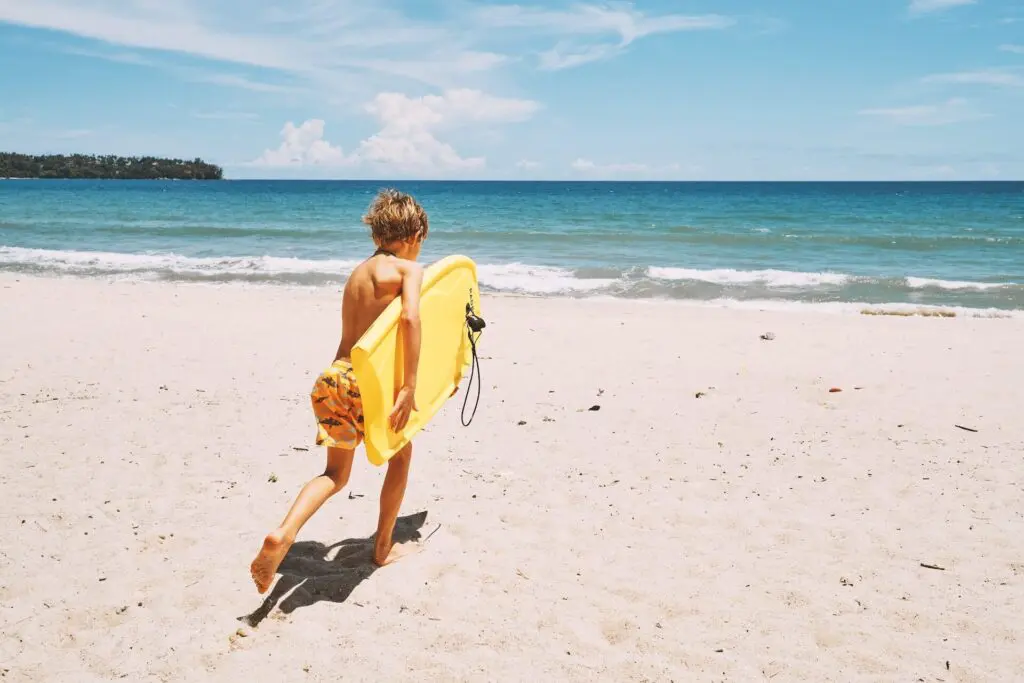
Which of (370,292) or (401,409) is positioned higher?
(370,292)

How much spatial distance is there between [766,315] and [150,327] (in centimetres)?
752

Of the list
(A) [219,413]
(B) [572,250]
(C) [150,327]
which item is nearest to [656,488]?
(A) [219,413]

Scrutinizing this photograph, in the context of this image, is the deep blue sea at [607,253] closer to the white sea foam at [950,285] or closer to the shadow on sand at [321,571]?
the white sea foam at [950,285]

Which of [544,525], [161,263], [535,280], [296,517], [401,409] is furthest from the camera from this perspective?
[161,263]

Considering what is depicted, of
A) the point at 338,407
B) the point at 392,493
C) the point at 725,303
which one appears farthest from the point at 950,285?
the point at 338,407

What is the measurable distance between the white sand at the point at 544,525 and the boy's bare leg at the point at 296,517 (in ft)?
0.92

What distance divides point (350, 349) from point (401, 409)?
0.33 metres

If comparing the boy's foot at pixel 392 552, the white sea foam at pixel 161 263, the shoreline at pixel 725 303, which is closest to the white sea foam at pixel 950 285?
the shoreline at pixel 725 303

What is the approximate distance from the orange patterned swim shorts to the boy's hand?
0.43ft

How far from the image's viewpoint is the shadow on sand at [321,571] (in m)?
3.13

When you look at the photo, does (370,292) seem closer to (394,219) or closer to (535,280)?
(394,219)

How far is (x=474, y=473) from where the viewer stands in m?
4.49

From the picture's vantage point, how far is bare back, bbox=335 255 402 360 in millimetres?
3051

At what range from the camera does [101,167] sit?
121 m
